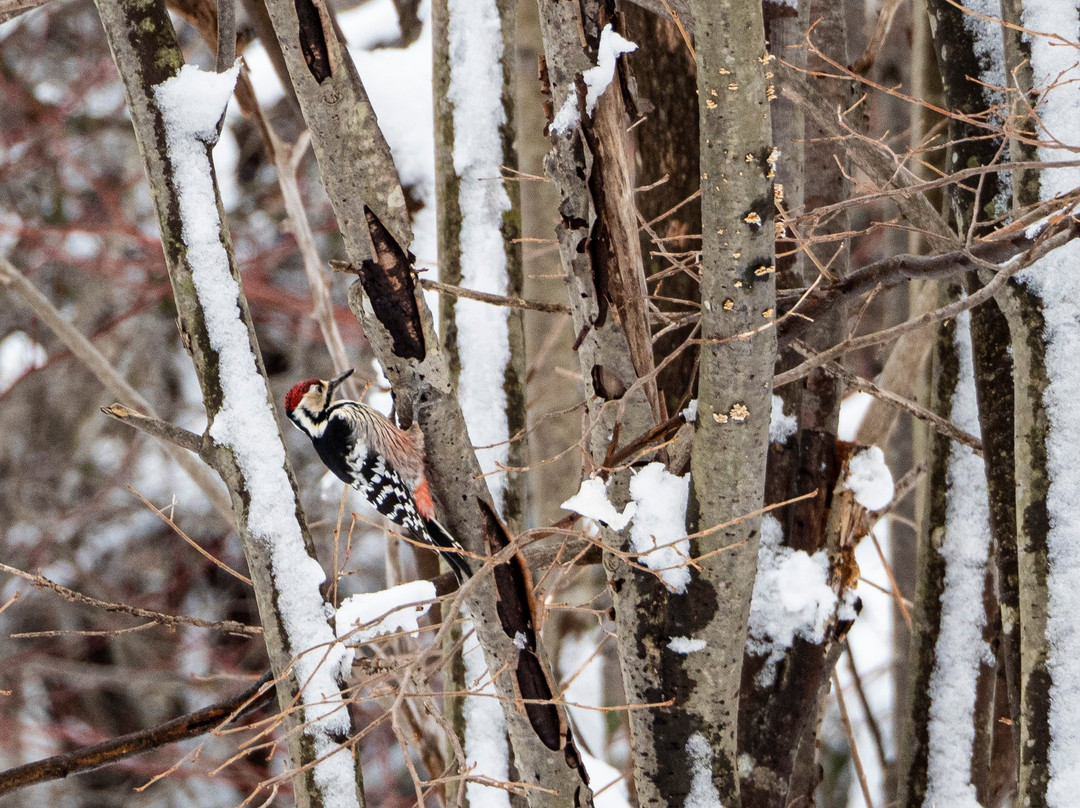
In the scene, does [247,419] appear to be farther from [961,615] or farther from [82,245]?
[82,245]

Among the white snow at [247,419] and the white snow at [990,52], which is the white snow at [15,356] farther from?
the white snow at [990,52]

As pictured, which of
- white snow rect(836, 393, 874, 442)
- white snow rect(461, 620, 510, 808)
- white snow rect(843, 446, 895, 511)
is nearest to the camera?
white snow rect(843, 446, 895, 511)

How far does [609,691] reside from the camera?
636 cm

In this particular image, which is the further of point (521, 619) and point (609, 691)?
point (609, 691)

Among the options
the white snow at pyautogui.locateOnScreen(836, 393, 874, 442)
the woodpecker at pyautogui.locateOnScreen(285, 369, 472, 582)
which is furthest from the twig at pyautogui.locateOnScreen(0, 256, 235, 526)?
the white snow at pyautogui.locateOnScreen(836, 393, 874, 442)

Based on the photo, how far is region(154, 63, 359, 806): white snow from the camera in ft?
6.15

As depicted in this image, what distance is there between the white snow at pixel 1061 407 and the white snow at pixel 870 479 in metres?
0.48

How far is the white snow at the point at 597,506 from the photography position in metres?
1.75

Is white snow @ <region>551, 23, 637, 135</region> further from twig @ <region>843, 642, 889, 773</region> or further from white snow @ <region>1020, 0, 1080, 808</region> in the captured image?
twig @ <region>843, 642, 889, 773</region>

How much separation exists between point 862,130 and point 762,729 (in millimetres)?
1629

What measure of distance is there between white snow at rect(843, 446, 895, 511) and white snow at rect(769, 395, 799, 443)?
17 cm

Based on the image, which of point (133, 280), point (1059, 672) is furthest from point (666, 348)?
point (133, 280)

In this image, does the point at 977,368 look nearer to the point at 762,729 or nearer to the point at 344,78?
the point at 762,729

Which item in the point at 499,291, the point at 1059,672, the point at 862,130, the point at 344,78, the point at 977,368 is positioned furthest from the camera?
the point at 499,291
